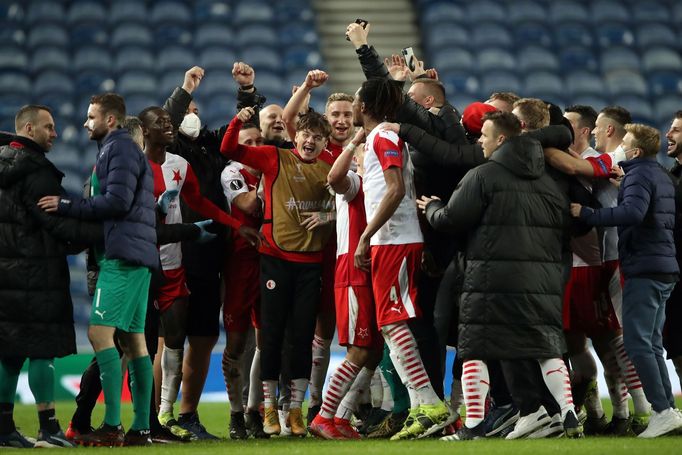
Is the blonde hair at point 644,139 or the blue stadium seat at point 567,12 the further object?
the blue stadium seat at point 567,12

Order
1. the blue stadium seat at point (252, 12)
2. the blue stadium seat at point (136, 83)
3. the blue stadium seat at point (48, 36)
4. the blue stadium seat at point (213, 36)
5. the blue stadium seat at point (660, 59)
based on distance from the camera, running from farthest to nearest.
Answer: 1. the blue stadium seat at point (252, 12)
2. the blue stadium seat at point (660, 59)
3. the blue stadium seat at point (213, 36)
4. the blue stadium seat at point (48, 36)
5. the blue stadium seat at point (136, 83)

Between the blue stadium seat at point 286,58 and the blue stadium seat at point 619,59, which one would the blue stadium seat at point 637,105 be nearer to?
the blue stadium seat at point 619,59

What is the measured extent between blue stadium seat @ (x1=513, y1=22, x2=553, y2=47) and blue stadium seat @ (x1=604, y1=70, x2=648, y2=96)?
3.95 feet

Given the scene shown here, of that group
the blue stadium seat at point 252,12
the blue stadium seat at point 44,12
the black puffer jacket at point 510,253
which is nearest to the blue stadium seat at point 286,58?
the blue stadium seat at point 252,12

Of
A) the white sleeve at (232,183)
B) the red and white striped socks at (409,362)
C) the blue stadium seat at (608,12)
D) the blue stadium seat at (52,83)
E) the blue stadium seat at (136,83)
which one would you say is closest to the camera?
the red and white striped socks at (409,362)

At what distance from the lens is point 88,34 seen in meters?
17.5

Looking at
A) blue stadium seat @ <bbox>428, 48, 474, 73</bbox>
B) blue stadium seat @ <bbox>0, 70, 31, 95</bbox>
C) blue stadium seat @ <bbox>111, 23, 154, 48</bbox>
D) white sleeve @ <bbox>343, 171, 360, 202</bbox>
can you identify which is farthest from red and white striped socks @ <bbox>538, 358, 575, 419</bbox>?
blue stadium seat @ <bbox>111, 23, 154, 48</bbox>

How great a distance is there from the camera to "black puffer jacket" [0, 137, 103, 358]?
256 inches

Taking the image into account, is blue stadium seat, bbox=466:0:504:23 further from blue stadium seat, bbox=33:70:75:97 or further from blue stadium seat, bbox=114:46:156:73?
blue stadium seat, bbox=33:70:75:97

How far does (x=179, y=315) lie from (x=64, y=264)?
1101mm

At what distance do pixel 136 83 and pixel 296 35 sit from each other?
289cm

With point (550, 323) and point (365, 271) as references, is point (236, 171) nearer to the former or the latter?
point (365, 271)

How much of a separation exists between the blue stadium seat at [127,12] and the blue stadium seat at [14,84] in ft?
6.47

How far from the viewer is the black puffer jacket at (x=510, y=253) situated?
247 inches
